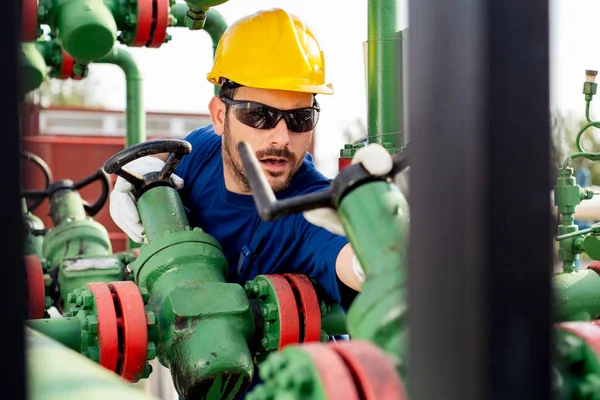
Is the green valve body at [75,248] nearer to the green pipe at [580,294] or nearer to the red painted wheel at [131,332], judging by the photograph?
the red painted wheel at [131,332]

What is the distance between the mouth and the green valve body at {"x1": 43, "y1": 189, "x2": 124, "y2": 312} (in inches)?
32.4

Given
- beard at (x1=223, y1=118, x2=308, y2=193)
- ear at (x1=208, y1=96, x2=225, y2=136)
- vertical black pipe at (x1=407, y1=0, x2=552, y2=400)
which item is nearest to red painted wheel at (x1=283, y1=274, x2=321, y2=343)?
beard at (x1=223, y1=118, x2=308, y2=193)

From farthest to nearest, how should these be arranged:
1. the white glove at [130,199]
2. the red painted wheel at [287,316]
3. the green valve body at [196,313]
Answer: the white glove at [130,199] → the red painted wheel at [287,316] → the green valve body at [196,313]

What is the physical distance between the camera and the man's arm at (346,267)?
1.48m

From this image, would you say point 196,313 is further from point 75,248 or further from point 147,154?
point 75,248

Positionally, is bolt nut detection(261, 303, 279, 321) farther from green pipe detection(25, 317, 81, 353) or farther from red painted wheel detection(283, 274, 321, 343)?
green pipe detection(25, 317, 81, 353)

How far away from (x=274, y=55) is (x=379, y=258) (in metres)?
1.09

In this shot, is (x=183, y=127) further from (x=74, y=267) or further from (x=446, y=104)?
(x=446, y=104)

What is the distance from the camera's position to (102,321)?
143 centimetres

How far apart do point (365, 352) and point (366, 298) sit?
0.10 m

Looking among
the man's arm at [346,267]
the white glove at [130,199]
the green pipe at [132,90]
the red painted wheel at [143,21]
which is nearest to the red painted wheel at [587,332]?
the man's arm at [346,267]

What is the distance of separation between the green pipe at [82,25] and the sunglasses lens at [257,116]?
1.94 feet

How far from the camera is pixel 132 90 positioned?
3.32 metres

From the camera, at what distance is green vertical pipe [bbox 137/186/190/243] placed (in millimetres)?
1729
